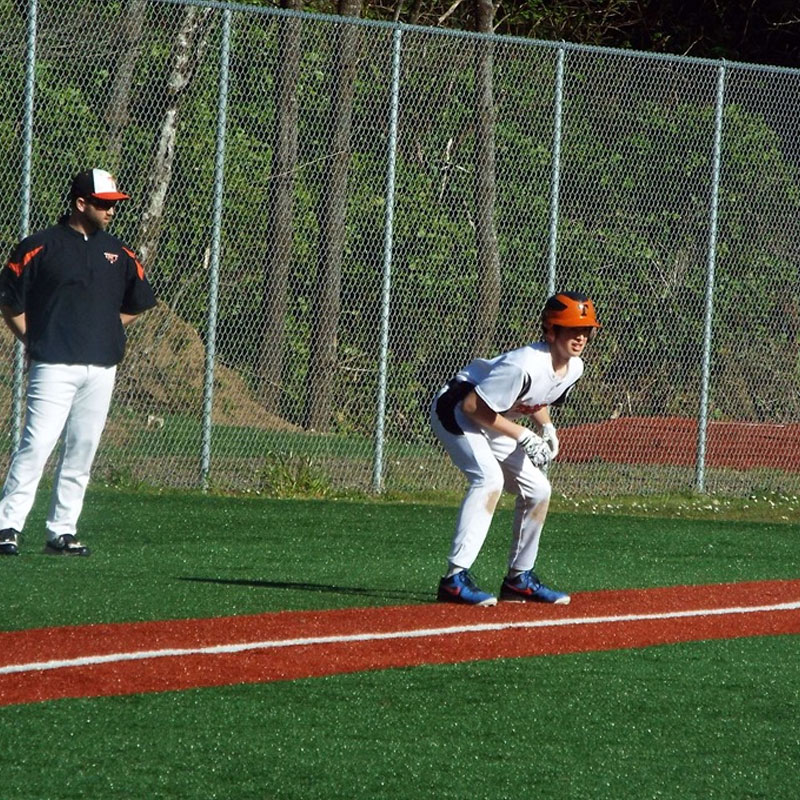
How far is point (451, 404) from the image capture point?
25.8 feet

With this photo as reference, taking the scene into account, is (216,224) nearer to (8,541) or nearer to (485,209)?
(485,209)

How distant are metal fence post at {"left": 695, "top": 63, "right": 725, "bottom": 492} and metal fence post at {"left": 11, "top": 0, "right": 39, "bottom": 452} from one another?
5392 millimetres

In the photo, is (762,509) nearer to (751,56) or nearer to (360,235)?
(360,235)

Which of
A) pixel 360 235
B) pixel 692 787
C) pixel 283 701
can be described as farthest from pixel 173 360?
pixel 692 787

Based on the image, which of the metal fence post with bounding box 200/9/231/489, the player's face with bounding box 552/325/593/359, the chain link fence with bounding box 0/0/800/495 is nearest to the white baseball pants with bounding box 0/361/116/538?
the chain link fence with bounding box 0/0/800/495

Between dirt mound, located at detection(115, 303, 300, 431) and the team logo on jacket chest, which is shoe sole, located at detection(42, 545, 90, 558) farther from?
dirt mound, located at detection(115, 303, 300, 431)

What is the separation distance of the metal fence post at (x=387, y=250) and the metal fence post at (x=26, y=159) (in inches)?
104

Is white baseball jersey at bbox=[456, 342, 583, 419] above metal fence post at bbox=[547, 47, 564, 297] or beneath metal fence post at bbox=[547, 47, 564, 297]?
beneath

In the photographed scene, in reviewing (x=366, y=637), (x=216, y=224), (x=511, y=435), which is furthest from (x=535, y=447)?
(x=216, y=224)

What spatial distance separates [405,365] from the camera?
12.9 m

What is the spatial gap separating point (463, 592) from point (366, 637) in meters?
1.00

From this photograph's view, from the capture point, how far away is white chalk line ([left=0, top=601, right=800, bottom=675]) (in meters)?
6.16

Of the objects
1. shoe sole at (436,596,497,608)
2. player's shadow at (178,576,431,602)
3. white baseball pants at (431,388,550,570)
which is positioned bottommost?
player's shadow at (178,576,431,602)

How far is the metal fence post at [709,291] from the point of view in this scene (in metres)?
A: 13.6
